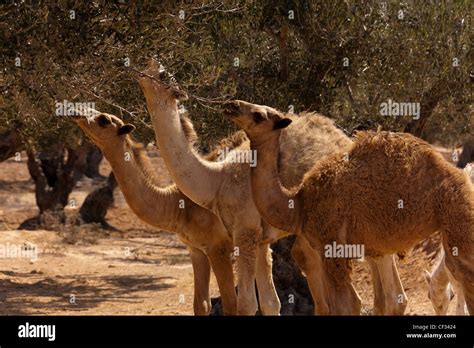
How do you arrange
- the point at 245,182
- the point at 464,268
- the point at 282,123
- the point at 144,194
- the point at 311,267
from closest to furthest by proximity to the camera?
1. the point at 464,268
2. the point at 282,123
3. the point at 245,182
4. the point at 144,194
5. the point at 311,267

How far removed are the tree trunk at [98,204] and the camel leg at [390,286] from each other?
15.3 meters

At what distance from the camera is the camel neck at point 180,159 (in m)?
11.5

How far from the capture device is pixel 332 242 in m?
10.0

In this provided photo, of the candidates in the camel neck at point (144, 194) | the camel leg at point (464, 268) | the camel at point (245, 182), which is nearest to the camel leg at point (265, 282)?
the camel at point (245, 182)

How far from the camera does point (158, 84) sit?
1128 centimetres

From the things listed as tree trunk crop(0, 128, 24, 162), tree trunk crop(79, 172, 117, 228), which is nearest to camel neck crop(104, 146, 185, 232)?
tree trunk crop(0, 128, 24, 162)

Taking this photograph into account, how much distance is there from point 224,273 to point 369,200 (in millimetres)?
2916

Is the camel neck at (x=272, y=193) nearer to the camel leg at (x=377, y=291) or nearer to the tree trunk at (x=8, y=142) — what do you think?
the camel leg at (x=377, y=291)

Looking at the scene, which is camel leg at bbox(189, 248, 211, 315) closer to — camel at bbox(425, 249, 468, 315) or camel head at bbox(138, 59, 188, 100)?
camel head at bbox(138, 59, 188, 100)

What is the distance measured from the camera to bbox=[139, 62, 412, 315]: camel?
37.9 ft

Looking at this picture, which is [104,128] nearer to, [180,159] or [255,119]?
[180,159]

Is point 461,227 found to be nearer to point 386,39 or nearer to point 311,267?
point 311,267

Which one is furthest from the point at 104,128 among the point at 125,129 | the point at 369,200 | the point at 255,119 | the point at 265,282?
the point at 369,200
